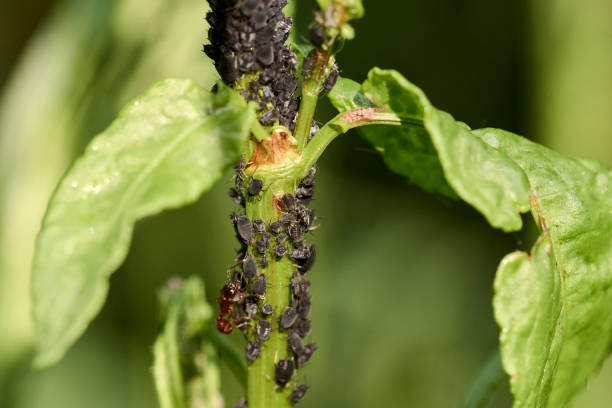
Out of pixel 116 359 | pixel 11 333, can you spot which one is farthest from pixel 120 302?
pixel 11 333

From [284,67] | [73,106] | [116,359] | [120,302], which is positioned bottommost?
[116,359]

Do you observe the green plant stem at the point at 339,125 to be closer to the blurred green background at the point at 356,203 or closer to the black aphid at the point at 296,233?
the black aphid at the point at 296,233

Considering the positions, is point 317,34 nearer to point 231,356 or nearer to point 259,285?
point 259,285

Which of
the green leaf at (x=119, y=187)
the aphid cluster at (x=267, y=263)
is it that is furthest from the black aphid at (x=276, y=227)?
the green leaf at (x=119, y=187)

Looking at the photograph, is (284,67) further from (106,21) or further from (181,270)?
(181,270)

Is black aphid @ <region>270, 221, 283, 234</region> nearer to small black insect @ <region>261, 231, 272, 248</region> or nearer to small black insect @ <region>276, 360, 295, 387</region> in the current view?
small black insect @ <region>261, 231, 272, 248</region>

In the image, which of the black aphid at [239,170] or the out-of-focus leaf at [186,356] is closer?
the black aphid at [239,170]

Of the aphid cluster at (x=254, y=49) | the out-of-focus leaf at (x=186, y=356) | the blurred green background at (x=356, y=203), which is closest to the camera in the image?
the aphid cluster at (x=254, y=49)
